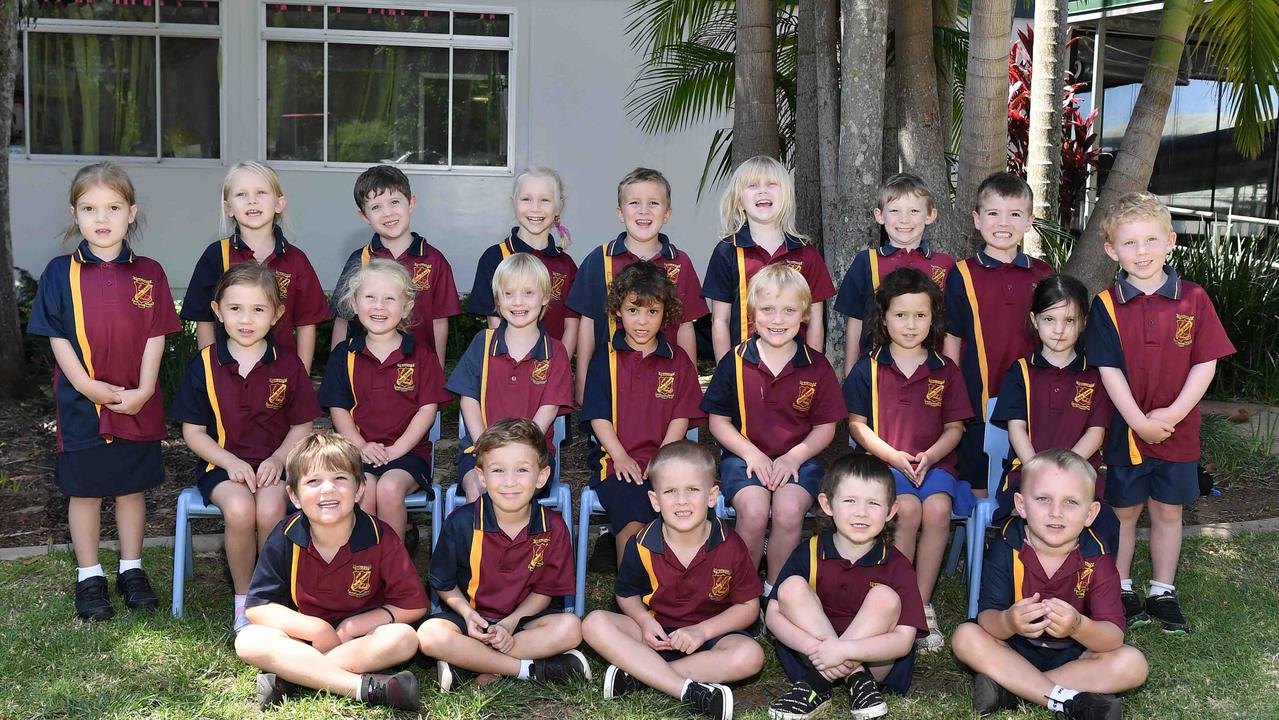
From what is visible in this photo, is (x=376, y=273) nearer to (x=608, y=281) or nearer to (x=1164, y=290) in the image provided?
(x=608, y=281)

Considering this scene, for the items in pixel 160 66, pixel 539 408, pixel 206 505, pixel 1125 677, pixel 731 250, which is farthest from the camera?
pixel 160 66

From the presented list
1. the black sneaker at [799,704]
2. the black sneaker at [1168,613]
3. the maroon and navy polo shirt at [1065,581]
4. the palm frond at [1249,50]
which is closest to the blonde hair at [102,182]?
the black sneaker at [799,704]

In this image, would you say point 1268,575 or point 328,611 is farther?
point 1268,575

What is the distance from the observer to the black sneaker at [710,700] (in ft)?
11.3

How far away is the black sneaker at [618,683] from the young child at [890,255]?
1.61 meters

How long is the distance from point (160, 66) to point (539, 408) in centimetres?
683

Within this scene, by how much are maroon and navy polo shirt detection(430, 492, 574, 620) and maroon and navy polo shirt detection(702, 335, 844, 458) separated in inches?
33.8

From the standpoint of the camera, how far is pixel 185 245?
9734mm

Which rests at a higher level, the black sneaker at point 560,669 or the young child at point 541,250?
the young child at point 541,250

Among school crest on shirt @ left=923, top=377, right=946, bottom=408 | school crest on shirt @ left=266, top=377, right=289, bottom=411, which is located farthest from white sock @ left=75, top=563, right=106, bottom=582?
school crest on shirt @ left=923, top=377, right=946, bottom=408

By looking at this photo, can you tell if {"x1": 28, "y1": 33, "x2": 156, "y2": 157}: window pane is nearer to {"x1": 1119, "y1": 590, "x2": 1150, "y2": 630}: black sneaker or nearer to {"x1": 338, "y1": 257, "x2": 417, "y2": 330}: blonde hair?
{"x1": 338, "y1": 257, "x2": 417, "y2": 330}: blonde hair

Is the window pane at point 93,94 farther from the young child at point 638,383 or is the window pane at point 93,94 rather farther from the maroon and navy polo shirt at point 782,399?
the maroon and navy polo shirt at point 782,399

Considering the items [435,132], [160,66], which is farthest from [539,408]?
[160,66]

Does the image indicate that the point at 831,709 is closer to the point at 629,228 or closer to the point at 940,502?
the point at 940,502
